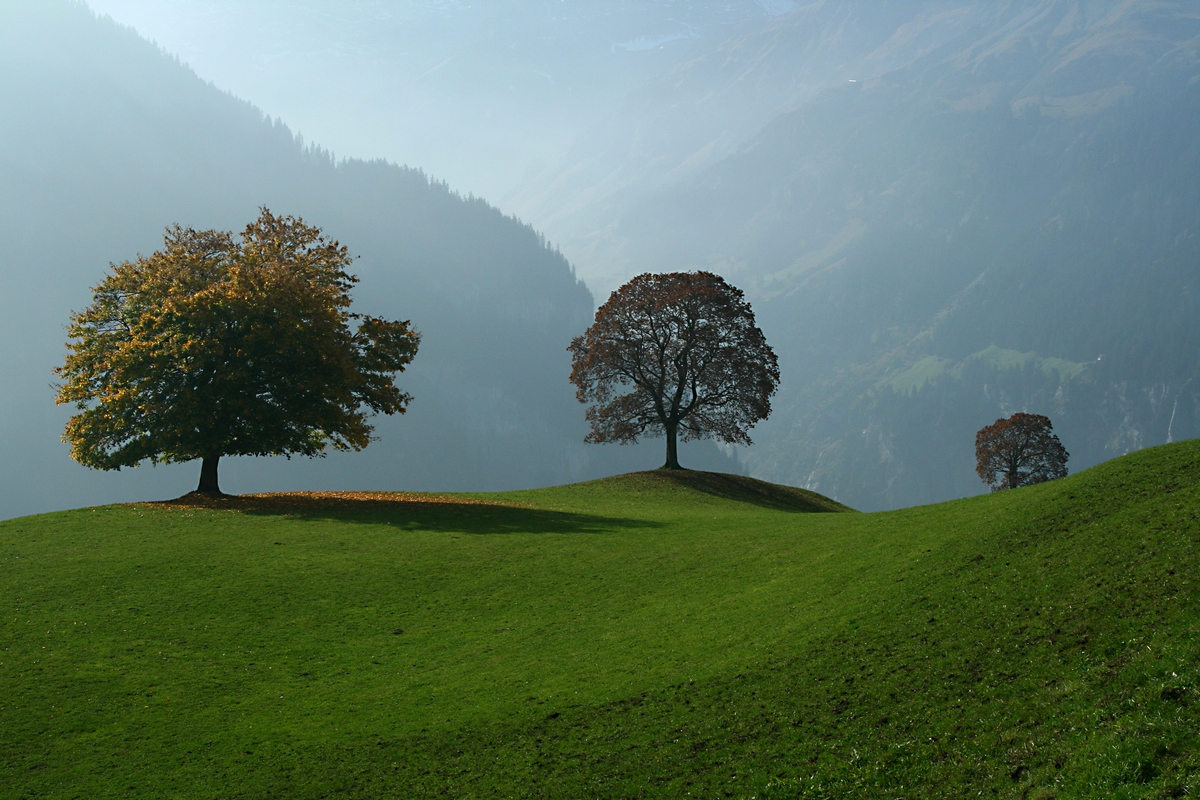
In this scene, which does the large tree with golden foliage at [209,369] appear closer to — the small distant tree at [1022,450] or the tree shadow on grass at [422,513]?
the tree shadow on grass at [422,513]

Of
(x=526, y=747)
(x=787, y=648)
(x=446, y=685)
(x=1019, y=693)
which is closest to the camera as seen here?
(x=1019, y=693)

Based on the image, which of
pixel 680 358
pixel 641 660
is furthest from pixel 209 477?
pixel 680 358

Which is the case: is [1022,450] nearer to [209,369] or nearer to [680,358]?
[680,358]

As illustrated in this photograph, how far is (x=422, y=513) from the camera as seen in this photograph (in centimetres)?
4094

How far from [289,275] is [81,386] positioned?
12289 mm

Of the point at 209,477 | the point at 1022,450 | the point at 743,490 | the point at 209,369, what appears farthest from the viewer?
the point at 1022,450

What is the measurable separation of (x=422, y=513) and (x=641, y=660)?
22.8 meters

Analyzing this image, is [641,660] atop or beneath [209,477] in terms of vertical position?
beneath

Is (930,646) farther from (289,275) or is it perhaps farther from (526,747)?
(289,275)

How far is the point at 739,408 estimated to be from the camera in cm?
6456

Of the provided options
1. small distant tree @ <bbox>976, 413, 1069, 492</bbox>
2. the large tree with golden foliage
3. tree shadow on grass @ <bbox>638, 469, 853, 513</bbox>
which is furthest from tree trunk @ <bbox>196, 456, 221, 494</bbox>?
small distant tree @ <bbox>976, 413, 1069, 492</bbox>

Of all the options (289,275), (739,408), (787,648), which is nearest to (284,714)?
Answer: (787,648)

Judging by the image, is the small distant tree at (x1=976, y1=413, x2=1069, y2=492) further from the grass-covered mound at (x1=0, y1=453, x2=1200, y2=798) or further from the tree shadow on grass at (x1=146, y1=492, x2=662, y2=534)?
the grass-covered mound at (x1=0, y1=453, x2=1200, y2=798)

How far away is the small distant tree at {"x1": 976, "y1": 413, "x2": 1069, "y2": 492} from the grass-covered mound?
63.9 meters
